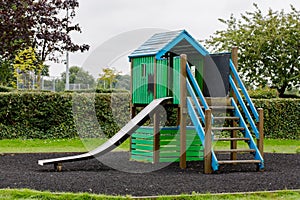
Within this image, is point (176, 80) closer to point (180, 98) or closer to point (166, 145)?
point (180, 98)

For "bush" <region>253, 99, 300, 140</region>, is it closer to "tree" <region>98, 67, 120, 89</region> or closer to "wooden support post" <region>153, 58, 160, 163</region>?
"wooden support post" <region>153, 58, 160, 163</region>

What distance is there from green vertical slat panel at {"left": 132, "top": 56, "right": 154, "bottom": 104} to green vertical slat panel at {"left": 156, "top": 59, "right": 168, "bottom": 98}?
211 mm

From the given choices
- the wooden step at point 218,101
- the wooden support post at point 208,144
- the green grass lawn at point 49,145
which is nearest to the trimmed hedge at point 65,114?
the green grass lawn at point 49,145

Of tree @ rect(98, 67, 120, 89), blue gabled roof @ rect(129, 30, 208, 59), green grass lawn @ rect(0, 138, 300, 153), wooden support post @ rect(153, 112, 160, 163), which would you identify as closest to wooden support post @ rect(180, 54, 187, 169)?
blue gabled roof @ rect(129, 30, 208, 59)

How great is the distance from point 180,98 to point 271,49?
18089 mm

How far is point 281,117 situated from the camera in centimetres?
1695

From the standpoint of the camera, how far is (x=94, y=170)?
30.3 feet

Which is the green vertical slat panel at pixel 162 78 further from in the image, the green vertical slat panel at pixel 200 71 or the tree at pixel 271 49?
the tree at pixel 271 49

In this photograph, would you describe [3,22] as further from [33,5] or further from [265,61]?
[265,61]

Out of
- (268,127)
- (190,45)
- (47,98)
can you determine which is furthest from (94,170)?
(268,127)

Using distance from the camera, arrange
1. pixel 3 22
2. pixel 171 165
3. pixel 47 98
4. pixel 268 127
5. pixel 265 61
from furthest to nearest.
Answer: pixel 265 61 < pixel 3 22 < pixel 268 127 < pixel 47 98 < pixel 171 165

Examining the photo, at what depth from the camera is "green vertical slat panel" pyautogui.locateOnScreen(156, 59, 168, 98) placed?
10.1m

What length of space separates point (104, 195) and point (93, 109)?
9.44 meters

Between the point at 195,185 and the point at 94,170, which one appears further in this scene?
the point at 94,170
